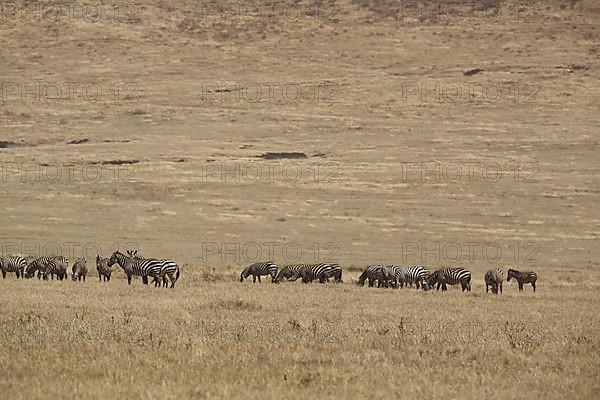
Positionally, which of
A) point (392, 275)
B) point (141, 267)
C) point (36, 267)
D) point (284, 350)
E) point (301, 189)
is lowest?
point (392, 275)

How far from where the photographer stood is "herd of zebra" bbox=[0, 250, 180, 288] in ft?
77.5

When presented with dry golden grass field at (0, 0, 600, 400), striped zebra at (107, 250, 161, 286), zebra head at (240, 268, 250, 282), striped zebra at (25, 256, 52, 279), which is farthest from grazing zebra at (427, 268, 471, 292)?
striped zebra at (25, 256, 52, 279)

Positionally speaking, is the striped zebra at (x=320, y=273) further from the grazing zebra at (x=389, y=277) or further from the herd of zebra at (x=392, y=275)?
the grazing zebra at (x=389, y=277)

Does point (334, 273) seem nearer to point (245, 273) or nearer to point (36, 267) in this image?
point (245, 273)

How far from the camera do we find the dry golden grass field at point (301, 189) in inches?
404

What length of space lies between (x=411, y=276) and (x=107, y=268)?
305 inches

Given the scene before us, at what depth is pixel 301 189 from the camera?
52.6 m

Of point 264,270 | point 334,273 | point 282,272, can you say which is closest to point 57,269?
point 264,270

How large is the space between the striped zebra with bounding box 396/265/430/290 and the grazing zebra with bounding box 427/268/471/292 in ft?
0.93

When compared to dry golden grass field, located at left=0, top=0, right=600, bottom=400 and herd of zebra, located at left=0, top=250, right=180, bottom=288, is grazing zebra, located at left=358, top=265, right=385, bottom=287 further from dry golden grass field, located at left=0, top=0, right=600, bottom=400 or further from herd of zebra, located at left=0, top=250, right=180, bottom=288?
herd of zebra, located at left=0, top=250, right=180, bottom=288

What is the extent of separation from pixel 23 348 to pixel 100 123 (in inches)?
2545

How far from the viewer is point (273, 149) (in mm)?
64250

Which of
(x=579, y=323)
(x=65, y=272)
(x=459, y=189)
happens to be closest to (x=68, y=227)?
(x=65, y=272)

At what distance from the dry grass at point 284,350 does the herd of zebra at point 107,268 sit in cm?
541
